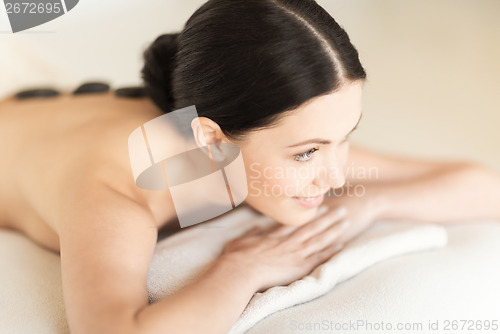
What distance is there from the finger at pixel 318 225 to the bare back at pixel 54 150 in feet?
0.95

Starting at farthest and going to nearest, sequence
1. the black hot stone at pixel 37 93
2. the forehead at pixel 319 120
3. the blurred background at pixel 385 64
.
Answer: the blurred background at pixel 385 64
the black hot stone at pixel 37 93
the forehead at pixel 319 120

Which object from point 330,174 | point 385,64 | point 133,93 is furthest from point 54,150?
point 385,64

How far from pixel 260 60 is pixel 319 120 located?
15 cm

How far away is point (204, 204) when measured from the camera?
1213 mm

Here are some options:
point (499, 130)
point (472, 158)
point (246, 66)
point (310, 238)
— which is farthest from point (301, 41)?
point (499, 130)

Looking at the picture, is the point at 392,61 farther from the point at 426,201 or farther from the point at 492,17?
the point at 426,201

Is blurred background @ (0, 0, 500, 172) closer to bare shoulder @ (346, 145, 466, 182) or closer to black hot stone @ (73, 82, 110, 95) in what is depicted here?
black hot stone @ (73, 82, 110, 95)

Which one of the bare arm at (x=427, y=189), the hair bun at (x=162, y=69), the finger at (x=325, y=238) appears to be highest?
the hair bun at (x=162, y=69)

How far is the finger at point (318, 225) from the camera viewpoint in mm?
1102

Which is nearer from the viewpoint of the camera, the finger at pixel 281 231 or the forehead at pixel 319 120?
the forehead at pixel 319 120

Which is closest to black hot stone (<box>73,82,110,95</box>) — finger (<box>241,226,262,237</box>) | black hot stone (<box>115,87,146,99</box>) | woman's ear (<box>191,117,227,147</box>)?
black hot stone (<box>115,87,146,99</box>)

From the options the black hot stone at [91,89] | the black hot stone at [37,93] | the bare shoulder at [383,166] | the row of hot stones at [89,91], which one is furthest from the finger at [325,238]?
the black hot stone at [37,93]

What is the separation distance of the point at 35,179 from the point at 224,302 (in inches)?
21.2

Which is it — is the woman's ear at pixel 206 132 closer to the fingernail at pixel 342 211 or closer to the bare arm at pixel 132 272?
the bare arm at pixel 132 272
